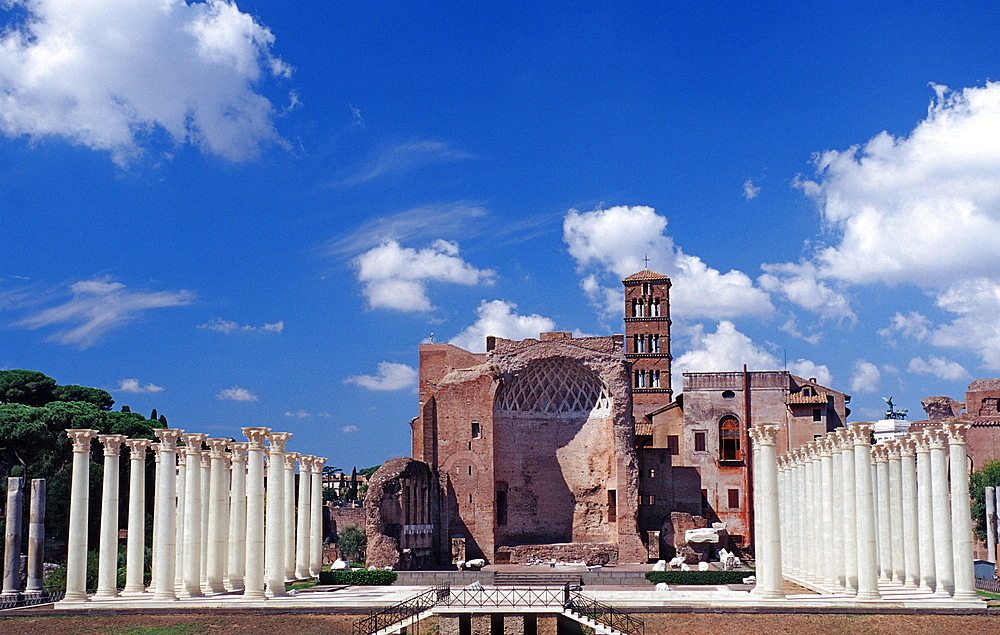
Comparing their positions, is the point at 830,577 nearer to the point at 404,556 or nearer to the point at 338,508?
the point at 404,556

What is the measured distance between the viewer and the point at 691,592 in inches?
1625

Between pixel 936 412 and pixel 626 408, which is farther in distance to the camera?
pixel 936 412

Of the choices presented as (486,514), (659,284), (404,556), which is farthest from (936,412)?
(404,556)

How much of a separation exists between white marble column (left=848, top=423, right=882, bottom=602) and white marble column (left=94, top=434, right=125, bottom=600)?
82.0 ft

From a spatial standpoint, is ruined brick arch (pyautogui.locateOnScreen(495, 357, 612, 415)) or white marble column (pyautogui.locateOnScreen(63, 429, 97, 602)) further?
ruined brick arch (pyautogui.locateOnScreen(495, 357, 612, 415))

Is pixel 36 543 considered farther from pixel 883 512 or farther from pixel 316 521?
pixel 883 512

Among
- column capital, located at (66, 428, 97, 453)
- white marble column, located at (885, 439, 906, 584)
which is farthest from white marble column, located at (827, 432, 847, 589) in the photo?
column capital, located at (66, 428, 97, 453)

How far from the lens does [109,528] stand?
1447 inches

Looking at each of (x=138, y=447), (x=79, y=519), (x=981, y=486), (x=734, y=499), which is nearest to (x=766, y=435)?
(x=138, y=447)

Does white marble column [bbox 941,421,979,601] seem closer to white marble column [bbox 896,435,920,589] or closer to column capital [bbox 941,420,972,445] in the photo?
column capital [bbox 941,420,972,445]

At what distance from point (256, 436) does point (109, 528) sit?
5892 millimetres

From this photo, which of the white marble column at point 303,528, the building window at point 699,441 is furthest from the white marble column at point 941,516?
the building window at point 699,441

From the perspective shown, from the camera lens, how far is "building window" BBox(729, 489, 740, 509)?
6688 cm

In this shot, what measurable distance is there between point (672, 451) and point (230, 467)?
33.0 metres
